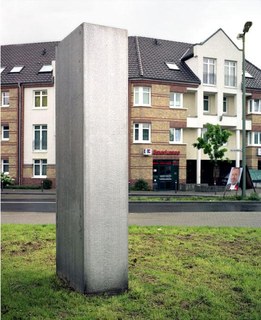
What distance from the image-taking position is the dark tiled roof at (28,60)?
38.4 m

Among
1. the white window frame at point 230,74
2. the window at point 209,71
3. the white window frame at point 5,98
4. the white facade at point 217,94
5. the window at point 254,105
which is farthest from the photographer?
the window at point 254,105

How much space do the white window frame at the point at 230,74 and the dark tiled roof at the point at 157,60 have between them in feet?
11.2

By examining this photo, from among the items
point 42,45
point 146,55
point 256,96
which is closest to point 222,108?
point 256,96

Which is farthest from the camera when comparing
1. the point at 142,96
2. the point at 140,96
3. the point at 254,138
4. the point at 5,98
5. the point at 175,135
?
the point at 254,138

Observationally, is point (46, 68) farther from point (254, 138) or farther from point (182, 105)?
point (254, 138)

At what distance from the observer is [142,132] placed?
35719 mm

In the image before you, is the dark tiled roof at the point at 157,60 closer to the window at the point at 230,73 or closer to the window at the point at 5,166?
the window at the point at 230,73

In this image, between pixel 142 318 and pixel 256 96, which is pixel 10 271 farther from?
pixel 256 96

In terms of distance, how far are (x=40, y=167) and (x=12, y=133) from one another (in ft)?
13.2

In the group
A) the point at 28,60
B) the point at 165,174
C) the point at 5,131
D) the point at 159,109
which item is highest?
the point at 28,60

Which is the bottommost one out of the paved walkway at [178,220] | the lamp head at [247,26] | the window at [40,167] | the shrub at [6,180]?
the paved walkway at [178,220]

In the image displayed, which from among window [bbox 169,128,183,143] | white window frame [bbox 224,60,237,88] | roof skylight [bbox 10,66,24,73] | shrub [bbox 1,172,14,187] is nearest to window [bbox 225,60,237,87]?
white window frame [bbox 224,60,237,88]

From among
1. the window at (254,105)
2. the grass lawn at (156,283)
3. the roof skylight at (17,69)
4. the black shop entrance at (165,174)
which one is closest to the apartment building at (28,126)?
the roof skylight at (17,69)

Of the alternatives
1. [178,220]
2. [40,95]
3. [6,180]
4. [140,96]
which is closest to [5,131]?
[40,95]
